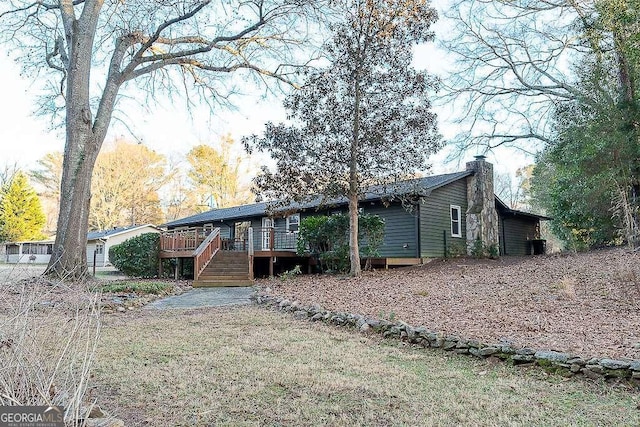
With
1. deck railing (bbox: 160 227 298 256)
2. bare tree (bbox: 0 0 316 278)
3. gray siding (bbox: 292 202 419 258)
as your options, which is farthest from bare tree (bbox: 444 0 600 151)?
deck railing (bbox: 160 227 298 256)

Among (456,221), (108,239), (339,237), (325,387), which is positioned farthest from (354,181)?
(108,239)

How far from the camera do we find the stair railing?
13.3 metres

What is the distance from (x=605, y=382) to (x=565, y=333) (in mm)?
1426

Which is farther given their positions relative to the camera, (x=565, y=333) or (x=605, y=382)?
(x=565, y=333)

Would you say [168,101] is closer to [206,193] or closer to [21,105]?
[21,105]

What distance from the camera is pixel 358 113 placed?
40.9 feet

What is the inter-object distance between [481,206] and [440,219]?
6.47 ft

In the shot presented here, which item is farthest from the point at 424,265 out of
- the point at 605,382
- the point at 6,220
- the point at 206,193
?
the point at 6,220

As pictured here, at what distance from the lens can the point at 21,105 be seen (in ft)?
50.7

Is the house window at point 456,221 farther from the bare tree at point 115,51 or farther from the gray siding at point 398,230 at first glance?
the bare tree at point 115,51

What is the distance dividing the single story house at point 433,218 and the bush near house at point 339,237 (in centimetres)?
70

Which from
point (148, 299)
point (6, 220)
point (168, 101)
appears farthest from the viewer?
point (6, 220)

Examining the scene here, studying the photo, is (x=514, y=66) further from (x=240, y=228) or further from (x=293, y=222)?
(x=240, y=228)

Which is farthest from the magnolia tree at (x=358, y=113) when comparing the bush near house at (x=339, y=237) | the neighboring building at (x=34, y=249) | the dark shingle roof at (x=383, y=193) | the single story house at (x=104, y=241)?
the neighboring building at (x=34, y=249)
